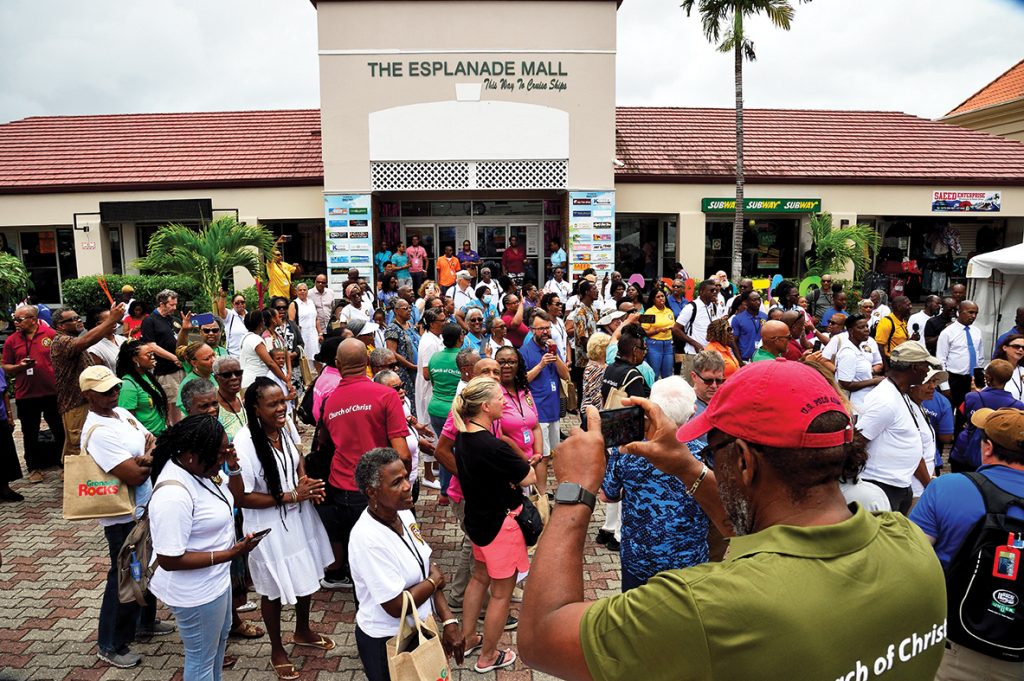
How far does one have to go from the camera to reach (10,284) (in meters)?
11.0

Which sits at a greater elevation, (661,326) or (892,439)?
(661,326)

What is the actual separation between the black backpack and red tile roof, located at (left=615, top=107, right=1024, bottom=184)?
1598 cm

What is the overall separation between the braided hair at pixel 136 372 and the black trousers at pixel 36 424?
9.65 ft

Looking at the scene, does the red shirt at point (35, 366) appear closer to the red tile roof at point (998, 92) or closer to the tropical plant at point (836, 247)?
the tropical plant at point (836, 247)

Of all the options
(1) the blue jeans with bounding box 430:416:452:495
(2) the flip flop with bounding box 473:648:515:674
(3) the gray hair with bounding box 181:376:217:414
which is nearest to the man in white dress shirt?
(1) the blue jeans with bounding box 430:416:452:495

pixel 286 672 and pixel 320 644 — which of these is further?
pixel 320 644

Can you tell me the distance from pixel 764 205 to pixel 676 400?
16.8 m

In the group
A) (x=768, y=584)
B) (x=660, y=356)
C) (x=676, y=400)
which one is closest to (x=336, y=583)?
(x=676, y=400)

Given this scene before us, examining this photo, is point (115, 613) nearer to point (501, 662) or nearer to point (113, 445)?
point (113, 445)

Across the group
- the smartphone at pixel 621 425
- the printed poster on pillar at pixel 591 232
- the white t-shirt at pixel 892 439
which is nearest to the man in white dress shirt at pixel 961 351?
the white t-shirt at pixel 892 439

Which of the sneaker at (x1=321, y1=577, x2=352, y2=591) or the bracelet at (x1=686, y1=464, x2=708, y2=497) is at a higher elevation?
the bracelet at (x1=686, y1=464, x2=708, y2=497)

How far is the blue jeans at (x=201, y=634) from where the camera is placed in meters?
3.31

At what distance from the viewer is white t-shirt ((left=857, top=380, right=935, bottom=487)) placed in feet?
13.9

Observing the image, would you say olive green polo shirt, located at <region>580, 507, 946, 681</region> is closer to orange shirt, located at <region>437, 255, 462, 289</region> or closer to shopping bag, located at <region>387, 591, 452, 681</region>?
shopping bag, located at <region>387, 591, 452, 681</region>
